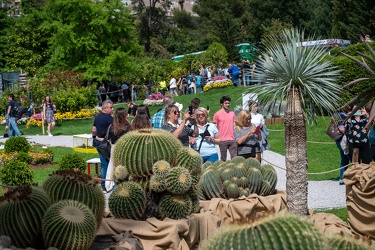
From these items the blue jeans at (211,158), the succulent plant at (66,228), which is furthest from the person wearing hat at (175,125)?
the succulent plant at (66,228)

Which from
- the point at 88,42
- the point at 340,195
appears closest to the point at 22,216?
the point at 340,195

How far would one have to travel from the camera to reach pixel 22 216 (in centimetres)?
679

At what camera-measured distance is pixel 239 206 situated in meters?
9.92

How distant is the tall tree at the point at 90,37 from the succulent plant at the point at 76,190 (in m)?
36.4

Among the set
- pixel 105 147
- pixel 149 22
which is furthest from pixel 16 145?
pixel 149 22

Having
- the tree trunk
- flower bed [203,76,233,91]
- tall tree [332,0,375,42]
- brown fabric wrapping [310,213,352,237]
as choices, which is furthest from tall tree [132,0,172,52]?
brown fabric wrapping [310,213,352,237]

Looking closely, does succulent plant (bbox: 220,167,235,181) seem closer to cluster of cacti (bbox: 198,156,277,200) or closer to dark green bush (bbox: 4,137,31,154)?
cluster of cacti (bbox: 198,156,277,200)

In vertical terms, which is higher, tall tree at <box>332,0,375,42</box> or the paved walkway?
tall tree at <box>332,0,375,42</box>

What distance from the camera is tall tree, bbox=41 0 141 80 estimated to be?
4403 cm

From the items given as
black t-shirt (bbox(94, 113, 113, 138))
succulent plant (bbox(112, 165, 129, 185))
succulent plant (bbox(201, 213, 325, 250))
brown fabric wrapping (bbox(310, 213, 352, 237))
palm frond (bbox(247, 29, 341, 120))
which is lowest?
brown fabric wrapping (bbox(310, 213, 352, 237))

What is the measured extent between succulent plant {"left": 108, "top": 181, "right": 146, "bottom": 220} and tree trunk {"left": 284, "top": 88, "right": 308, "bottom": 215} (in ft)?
8.59

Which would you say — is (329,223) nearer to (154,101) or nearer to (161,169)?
(161,169)

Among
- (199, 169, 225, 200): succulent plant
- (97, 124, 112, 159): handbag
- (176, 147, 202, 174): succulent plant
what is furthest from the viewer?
(97, 124, 112, 159): handbag

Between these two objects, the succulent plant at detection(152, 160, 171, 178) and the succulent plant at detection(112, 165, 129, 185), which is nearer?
the succulent plant at detection(152, 160, 171, 178)
